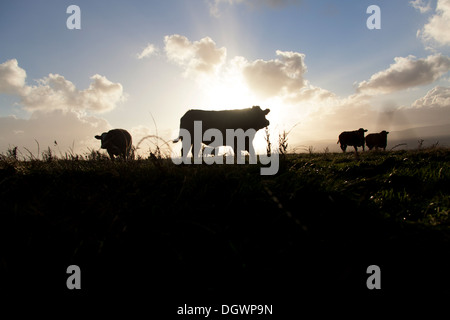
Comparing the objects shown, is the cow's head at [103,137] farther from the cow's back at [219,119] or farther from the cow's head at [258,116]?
the cow's head at [258,116]

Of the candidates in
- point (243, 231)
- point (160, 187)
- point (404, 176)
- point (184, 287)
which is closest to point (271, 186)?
point (243, 231)

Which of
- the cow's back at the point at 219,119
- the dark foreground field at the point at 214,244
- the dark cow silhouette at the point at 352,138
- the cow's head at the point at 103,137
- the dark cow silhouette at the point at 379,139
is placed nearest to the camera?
the dark foreground field at the point at 214,244

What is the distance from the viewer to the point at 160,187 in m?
2.44

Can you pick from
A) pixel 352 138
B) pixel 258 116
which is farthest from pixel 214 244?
pixel 352 138

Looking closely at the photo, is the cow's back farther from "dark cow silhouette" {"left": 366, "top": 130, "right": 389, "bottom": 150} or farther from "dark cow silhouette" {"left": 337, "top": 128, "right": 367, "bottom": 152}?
"dark cow silhouette" {"left": 366, "top": 130, "right": 389, "bottom": 150}

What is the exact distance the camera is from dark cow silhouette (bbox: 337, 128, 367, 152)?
2203cm

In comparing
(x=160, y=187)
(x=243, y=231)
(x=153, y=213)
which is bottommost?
(x=243, y=231)

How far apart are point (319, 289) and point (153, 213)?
4.37 feet

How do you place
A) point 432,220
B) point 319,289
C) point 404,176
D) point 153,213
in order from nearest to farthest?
1. point 319,289
2. point 153,213
3. point 432,220
4. point 404,176

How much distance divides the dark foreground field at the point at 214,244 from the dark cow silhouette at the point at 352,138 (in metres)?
22.4

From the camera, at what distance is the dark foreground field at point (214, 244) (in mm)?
1349

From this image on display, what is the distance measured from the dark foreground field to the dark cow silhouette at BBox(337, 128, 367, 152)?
22368 millimetres

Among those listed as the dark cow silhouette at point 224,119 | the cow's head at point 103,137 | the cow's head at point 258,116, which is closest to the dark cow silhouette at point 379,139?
the cow's head at point 258,116

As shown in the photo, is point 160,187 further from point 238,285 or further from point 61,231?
point 238,285
